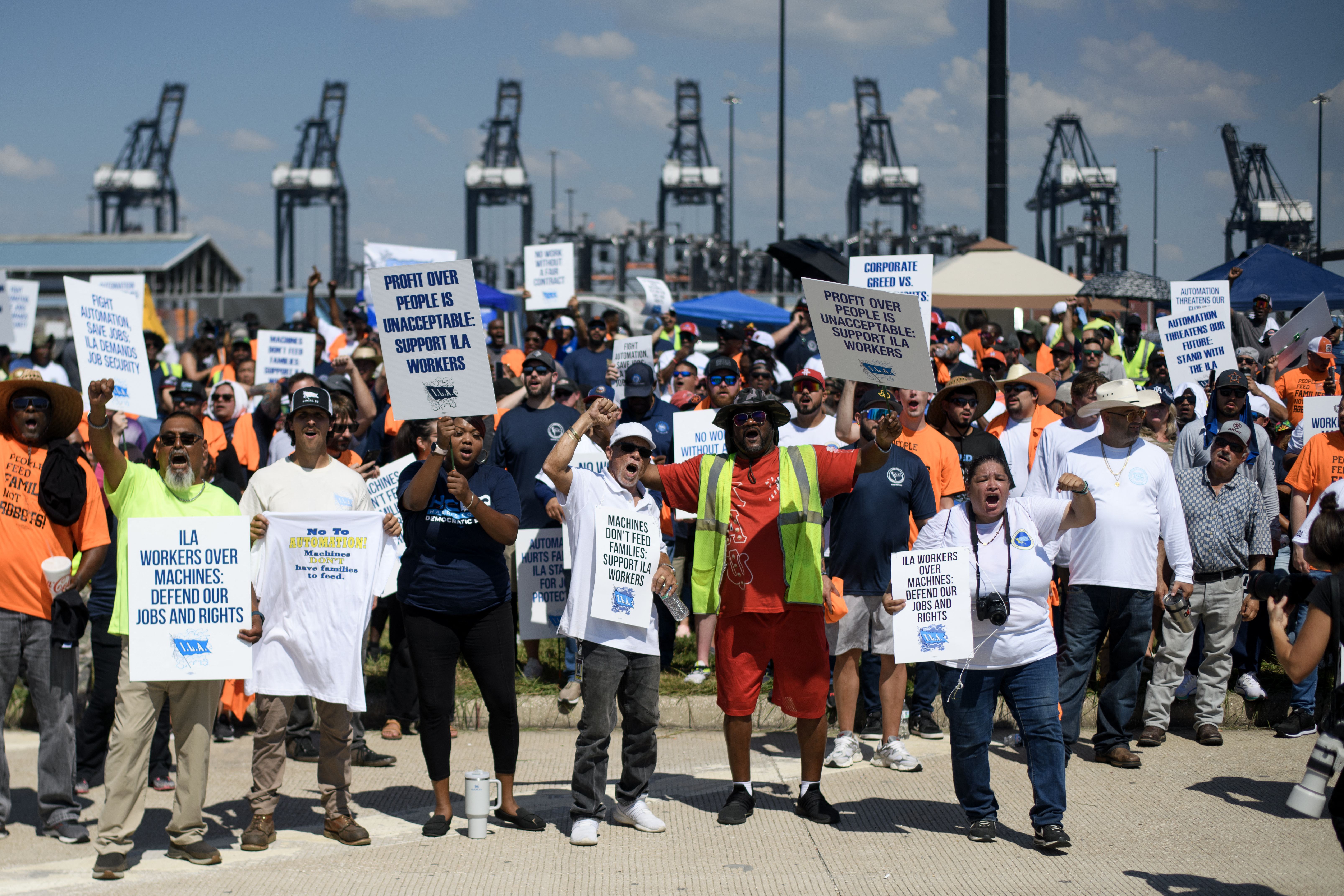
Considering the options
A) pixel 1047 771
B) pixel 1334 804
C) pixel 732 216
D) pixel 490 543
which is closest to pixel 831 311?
pixel 490 543

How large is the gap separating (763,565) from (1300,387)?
6542 millimetres

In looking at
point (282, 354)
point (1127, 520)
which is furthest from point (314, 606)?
point (282, 354)

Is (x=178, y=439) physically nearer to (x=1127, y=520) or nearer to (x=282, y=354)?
(x=1127, y=520)

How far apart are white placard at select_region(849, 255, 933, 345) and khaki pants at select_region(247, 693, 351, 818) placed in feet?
16.7

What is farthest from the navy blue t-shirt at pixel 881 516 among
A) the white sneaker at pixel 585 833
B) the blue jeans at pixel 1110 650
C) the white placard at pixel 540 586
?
the white sneaker at pixel 585 833

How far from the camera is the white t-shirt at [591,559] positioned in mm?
5863

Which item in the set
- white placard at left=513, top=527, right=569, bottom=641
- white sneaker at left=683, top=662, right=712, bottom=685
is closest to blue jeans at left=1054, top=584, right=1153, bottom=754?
white sneaker at left=683, top=662, right=712, bottom=685

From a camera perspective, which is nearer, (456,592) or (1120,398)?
(456,592)

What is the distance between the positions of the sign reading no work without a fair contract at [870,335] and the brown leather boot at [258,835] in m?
3.43

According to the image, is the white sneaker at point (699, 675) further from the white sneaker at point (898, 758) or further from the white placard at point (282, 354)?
the white placard at point (282, 354)

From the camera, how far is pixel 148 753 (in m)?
5.46

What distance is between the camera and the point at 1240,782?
21.6 ft

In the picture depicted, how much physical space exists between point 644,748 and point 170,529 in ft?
7.96

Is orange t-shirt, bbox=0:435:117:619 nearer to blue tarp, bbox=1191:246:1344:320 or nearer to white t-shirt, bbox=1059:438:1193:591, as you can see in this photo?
white t-shirt, bbox=1059:438:1193:591
